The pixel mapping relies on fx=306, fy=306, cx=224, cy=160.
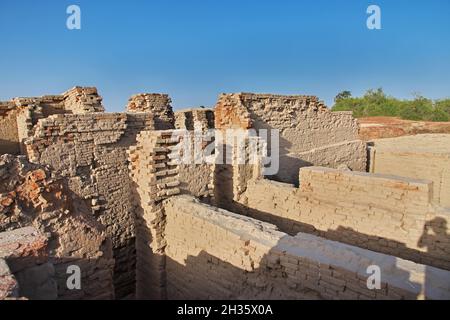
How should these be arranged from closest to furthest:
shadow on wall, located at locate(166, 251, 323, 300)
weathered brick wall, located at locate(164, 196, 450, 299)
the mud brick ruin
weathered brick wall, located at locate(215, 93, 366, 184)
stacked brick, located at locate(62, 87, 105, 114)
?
weathered brick wall, located at locate(164, 196, 450, 299)
the mud brick ruin
shadow on wall, located at locate(166, 251, 323, 300)
weathered brick wall, located at locate(215, 93, 366, 184)
stacked brick, located at locate(62, 87, 105, 114)

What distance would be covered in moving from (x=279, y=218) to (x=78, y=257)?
392 cm

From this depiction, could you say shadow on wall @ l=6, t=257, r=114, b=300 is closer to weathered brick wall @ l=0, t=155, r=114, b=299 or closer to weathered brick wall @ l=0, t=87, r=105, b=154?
weathered brick wall @ l=0, t=155, r=114, b=299

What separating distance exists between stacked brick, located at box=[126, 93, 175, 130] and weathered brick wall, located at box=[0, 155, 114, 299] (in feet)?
23.5

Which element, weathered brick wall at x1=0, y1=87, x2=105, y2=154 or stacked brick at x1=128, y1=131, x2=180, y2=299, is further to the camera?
weathered brick wall at x1=0, y1=87, x2=105, y2=154

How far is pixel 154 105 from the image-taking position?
36.1ft

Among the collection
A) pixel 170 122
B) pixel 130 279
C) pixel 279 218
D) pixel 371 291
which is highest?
pixel 170 122

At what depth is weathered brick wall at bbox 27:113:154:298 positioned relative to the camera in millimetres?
6324

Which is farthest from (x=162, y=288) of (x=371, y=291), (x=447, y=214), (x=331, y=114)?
(x=331, y=114)

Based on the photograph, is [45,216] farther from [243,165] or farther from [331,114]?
[331,114]

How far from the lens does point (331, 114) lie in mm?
10672

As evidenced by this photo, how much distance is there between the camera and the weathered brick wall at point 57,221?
3.12 m

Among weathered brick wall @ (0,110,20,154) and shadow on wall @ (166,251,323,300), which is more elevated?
weathered brick wall @ (0,110,20,154)

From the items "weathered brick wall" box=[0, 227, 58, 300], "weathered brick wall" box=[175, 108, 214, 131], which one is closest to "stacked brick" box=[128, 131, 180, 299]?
"weathered brick wall" box=[0, 227, 58, 300]

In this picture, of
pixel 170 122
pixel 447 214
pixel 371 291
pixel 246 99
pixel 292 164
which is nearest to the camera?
pixel 371 291
